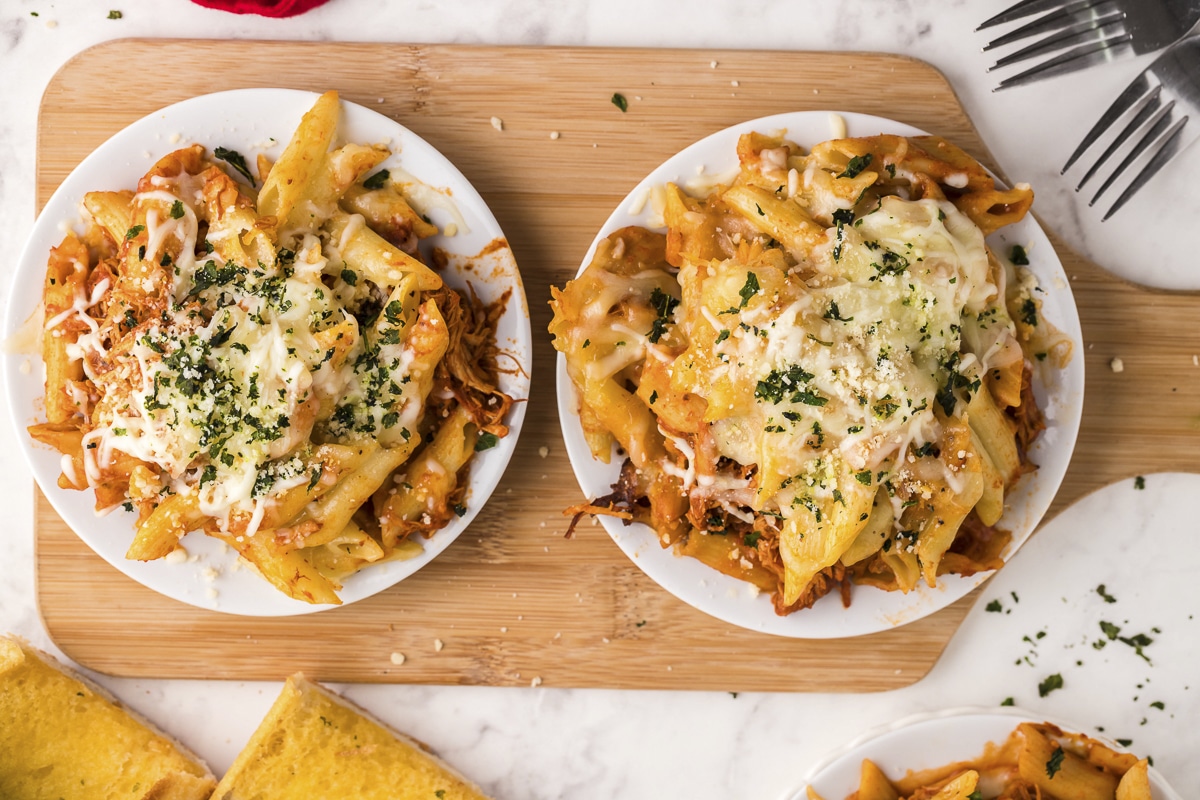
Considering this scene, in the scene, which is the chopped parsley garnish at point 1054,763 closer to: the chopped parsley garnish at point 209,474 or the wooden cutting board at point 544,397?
the wooden cutting board at point 544,397

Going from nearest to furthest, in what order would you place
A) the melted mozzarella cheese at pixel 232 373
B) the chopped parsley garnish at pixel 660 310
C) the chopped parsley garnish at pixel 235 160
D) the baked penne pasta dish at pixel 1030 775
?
1. the melted mozzarella cheese at pixel 232 373
2. the chopped parsley garnish at pixel 660 310
3. the chopped parsley garnish at pixel 235 160
4. the baked penne pasta dish at pixel 1030 775

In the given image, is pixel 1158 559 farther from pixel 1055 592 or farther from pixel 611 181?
pixel 611 181

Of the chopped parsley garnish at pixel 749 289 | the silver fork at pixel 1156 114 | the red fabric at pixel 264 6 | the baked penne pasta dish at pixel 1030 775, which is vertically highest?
the red fabric at pixel 264 6

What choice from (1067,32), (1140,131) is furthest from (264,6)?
(1140,131)

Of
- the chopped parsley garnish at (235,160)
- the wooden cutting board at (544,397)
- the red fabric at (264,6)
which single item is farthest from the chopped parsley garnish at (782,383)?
the red fabric at (264,6)

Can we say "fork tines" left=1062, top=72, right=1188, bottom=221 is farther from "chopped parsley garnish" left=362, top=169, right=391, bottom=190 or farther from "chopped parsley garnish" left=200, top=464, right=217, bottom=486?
"chopped parsley garnish" left=200, top=464, right=217, bottom=486
